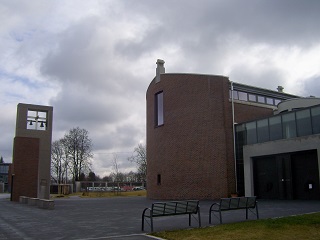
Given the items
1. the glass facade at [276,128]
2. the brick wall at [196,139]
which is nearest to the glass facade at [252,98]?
the brick wall at [196,139]

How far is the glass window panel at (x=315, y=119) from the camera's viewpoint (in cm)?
2381

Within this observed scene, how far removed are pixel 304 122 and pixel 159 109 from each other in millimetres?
14866

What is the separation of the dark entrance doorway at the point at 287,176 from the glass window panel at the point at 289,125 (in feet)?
4.51

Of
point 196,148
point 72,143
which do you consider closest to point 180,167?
point 196,148

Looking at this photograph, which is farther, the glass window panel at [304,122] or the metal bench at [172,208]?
the glass window panel at [304,122]

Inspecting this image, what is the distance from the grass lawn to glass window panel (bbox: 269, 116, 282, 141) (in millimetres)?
15612

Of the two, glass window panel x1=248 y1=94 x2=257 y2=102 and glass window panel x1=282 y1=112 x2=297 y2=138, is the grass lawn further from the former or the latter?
glass window panel x1=248 y1=94 x2=257 y2=102

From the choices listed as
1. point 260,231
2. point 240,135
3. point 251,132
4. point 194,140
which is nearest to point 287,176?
point 251,132

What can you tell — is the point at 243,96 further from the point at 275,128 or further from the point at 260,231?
the point at 260,231

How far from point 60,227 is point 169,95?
22.7m

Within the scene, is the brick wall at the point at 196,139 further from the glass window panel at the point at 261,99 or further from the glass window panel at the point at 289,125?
the glass window panel at the point at 289,125

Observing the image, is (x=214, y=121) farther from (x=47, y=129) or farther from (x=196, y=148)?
(x=47, y=129)

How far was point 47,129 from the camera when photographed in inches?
1374

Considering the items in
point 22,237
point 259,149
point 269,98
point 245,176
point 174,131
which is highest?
point 269,98
